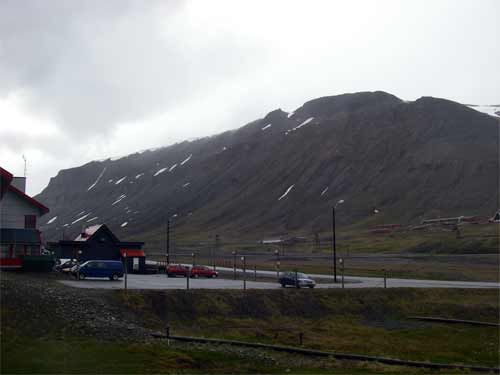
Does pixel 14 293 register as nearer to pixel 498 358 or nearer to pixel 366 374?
pixel 366 374

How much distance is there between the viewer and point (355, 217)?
15625 centimetres

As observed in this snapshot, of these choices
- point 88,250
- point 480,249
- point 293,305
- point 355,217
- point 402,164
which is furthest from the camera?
point 402,164

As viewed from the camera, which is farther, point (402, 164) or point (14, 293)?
point (402, 164)

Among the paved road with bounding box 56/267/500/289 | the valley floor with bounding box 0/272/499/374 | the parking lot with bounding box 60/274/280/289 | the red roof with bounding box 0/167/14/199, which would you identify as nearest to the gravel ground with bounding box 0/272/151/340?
the valley floor with bounding box 0/272/499/374

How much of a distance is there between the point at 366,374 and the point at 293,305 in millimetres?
13850

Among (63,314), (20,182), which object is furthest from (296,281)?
(20,182)

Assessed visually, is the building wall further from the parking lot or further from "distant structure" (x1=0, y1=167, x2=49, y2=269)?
the parking lot

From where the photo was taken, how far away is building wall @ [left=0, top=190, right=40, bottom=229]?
50766 millimetres

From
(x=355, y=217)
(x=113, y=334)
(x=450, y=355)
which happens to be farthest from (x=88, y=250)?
(x=355, y=217)

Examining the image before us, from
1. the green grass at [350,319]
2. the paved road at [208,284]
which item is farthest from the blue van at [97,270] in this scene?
the green grass at [350,319]

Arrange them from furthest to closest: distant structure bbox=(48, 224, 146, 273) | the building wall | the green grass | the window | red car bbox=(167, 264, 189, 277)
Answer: distant structure bbox=(48, 224, 146, 273), red car bbox=(167, 264, 189, 277), the window, the building wall, the green grass

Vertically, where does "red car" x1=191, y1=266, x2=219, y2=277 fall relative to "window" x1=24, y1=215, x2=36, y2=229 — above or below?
below

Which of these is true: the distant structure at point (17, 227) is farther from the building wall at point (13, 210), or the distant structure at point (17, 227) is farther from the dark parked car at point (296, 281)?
the dark parked car at point (296, 281)

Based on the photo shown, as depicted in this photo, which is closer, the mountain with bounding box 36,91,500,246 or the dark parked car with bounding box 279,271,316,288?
the dark parked car with bounding box 279,271,316,288
